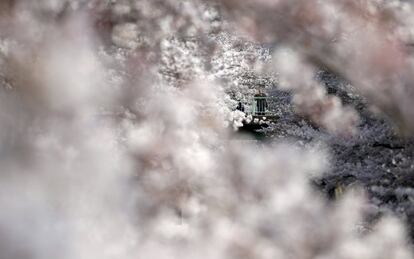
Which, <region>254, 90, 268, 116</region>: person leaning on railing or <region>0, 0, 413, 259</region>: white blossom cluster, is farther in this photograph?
<region>254, 90, 268, 116</region>: person leaning on railing

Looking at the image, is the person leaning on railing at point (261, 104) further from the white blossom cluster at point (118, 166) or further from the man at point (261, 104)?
the white blossom cluster at point (118, 166)

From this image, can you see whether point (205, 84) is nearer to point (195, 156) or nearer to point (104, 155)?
point (195, 156)

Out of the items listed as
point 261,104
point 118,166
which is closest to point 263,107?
point 261,104

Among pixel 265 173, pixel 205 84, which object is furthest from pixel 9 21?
pixel 265 173

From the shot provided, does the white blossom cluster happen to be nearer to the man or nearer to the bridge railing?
the bridge railing

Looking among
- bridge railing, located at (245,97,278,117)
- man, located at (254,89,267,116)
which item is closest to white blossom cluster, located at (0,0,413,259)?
bridge railing, located at (245,97,278,117)

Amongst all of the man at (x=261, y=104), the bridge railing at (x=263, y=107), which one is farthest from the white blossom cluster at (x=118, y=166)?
the man at (x=261, y=104)

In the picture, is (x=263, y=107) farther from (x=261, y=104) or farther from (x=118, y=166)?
(x=118, y=166)

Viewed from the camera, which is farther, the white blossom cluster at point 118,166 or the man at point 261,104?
the man at point 261,104
